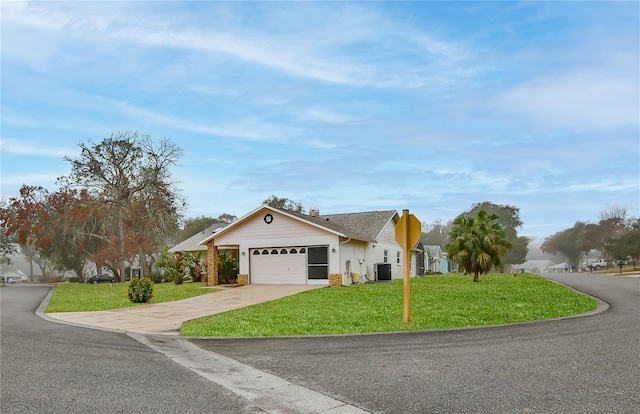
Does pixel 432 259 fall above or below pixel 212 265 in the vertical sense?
below

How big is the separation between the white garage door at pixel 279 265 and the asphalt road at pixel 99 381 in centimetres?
1751

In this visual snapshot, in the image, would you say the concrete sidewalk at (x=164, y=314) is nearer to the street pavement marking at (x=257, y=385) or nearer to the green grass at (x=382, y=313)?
the green grass at (x=382, y=313)

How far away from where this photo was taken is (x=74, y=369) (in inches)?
307

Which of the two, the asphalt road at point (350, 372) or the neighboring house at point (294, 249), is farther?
the neighboring house at point (294, 249)

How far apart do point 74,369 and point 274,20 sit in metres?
11.6

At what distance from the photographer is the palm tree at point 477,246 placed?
29047 millimetres

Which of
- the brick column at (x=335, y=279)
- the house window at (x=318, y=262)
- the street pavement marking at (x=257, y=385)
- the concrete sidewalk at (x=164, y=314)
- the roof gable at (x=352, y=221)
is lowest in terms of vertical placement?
the concrete sidewalk at (x=164, y=314)

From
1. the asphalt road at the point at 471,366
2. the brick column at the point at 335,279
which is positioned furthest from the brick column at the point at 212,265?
the asphalt road at the point at 471,366

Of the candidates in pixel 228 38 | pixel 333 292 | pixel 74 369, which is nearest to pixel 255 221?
pixel 333 292

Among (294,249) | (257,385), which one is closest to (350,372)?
(257,385)

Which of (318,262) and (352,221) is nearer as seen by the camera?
(318,262)

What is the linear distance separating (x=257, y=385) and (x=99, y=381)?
7.17ft

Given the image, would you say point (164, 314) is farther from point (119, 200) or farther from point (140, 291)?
point (119, 200)

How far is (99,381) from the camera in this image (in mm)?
6949
